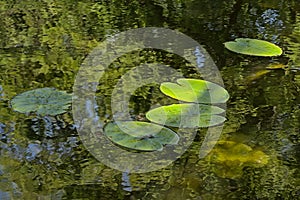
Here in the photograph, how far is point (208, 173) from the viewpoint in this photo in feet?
3.67

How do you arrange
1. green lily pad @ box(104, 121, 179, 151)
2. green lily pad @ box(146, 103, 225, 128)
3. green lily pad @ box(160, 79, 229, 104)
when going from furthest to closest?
green lily pad @ box(160, 79, 229, 104) < green lily pad @ box(146, 103, 225, 128) < green lily pad @ box(104, 121, 179, 151)

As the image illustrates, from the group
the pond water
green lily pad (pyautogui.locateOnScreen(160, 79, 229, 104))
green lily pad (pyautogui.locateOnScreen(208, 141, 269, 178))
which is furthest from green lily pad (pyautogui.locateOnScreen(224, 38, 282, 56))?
green lily pad (pyautogui.locateOnScreen(208, 141, 269, 178))

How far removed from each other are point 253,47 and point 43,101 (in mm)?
813

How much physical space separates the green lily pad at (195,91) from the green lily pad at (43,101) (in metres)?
0.32

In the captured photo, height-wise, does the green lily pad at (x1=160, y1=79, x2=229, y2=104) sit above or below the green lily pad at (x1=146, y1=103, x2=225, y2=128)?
above

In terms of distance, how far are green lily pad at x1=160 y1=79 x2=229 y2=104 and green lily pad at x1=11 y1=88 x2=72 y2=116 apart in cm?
32

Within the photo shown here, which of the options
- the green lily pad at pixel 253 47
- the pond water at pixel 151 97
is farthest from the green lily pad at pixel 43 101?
the green lily pad at pixel 253 47

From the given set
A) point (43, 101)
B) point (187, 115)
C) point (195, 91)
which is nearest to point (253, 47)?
point (195, 91)

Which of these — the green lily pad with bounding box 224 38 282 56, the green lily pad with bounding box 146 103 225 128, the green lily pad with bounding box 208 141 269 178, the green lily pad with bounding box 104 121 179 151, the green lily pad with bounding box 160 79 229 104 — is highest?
the green lily pad with bounding box 224 38 282 56

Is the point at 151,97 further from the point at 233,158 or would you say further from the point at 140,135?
the point at 233,158

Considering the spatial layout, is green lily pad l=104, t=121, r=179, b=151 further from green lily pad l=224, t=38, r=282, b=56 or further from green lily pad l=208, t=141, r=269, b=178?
green lily pad l=224, t=38, r=282, b=56

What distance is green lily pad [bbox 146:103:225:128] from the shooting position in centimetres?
128

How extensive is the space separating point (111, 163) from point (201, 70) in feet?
1.98

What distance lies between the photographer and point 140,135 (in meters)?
1.22
